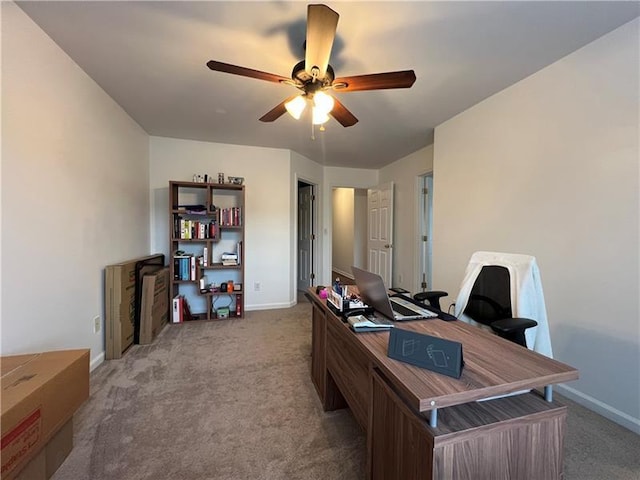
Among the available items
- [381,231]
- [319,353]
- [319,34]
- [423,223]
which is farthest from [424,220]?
[319,34]

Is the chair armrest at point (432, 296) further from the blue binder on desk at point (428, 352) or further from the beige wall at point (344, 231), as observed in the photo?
the beige wall at point (344, 231)

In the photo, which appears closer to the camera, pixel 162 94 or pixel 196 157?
pixel 162 94

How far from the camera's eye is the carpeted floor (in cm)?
136

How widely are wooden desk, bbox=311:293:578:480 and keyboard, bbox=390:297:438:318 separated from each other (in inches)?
13.1

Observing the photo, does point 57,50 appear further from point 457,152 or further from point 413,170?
point 413,170

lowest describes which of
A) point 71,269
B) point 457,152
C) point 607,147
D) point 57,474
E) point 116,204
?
point 57,474

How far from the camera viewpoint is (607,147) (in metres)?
1.73

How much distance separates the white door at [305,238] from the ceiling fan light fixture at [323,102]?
3.15m

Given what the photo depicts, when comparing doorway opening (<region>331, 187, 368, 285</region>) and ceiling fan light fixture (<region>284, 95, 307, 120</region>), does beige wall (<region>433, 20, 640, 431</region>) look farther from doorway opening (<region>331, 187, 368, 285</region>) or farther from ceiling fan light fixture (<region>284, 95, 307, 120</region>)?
doorway opening (<region>331, 187, 368, 285</region>)

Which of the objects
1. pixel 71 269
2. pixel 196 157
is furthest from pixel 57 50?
pixel 196 157

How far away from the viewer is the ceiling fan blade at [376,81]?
155 cm

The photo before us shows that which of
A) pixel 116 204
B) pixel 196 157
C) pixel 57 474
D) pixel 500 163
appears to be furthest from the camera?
pixel 196 157

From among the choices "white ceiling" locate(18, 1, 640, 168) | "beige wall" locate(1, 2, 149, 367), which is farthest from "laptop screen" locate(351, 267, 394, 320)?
"beige wall" locate(1, 2, 149, 367)

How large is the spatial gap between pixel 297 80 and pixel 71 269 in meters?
2.12
